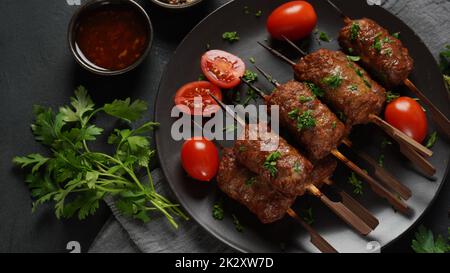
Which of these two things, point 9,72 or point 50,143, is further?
point 9,72

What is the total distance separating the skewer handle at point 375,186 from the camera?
4.77 meters

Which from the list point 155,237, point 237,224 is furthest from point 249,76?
point 155,237

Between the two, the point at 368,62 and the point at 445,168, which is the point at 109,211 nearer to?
the point at 368,62

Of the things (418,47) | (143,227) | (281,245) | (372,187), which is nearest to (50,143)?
(143,227)

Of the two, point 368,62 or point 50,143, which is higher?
point 368,62

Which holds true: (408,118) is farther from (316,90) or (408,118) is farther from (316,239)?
(316,239)

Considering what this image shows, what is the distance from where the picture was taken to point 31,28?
557 cm

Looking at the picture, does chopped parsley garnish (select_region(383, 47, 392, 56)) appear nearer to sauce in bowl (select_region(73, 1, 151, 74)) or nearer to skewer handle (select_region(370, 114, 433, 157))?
skewer handle (select_region(370, 114, 433, 157))

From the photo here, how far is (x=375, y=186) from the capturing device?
478cm

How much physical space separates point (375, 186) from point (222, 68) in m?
1.75

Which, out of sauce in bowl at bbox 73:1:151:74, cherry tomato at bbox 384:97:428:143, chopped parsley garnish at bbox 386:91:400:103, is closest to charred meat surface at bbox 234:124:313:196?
cherry tomato at bbox 384:97:428:143

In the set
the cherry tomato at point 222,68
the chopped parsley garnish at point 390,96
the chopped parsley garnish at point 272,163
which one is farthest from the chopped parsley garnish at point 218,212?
the chopped parsley garnish at point 390,96

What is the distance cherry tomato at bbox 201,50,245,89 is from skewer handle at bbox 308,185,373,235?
4.19ft

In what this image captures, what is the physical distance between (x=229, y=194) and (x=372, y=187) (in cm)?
126
